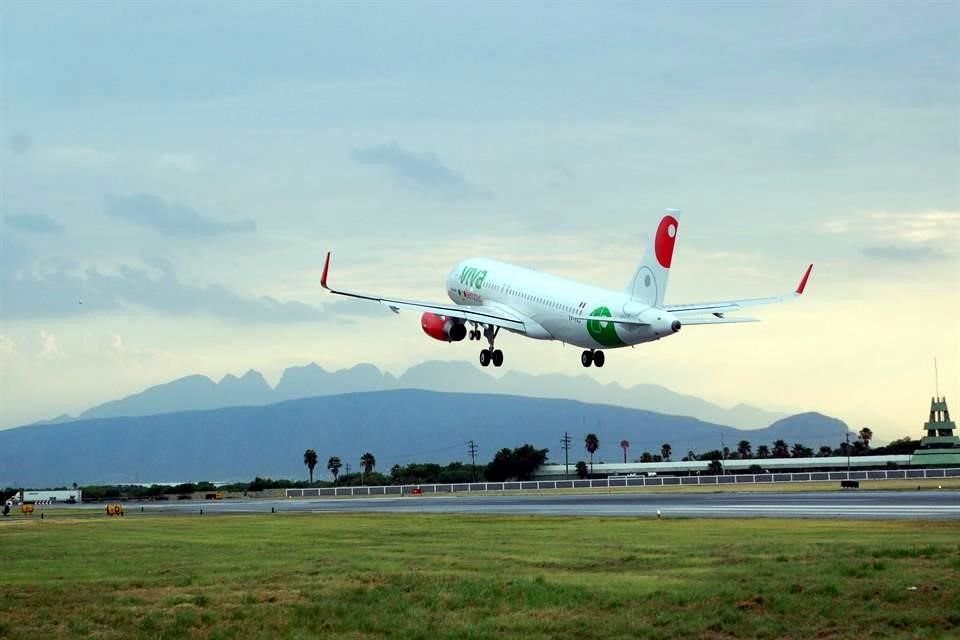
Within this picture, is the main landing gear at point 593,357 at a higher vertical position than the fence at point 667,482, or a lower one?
higher

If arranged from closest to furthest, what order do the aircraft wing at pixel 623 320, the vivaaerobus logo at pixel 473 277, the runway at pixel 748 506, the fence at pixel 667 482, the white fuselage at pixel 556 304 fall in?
the runway at pixel 748 506
the aircraft wing at pixel 623 320
the white fuselage at pixel 556 304
the vivaaerobus logo at pixel 473 277
the fence at pixel 667 482

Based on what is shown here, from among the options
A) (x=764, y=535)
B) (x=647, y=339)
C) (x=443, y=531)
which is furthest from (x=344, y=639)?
(x=647, y=339)

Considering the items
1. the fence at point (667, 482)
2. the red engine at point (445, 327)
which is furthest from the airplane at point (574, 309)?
the fence at point (667, 482)

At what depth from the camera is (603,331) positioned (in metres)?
88.9

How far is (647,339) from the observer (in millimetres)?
87250

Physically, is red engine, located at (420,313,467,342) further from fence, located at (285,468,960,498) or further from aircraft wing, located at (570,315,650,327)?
fence, located at (285,468,960,498)

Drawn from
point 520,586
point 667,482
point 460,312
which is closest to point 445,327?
point 460,312

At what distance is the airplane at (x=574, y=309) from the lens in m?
87.4

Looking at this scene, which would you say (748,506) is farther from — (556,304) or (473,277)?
(473,277)

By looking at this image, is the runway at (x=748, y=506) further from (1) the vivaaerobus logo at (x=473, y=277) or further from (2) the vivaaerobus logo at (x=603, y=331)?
(1) the vivaaerobus logo at (x=473, y=277)

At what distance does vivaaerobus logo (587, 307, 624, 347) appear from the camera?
88.2 metres

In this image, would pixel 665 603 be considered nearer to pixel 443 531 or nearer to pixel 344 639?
pixel 344 639

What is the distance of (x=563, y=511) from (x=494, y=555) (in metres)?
31.1

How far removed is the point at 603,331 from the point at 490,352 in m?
10.9
